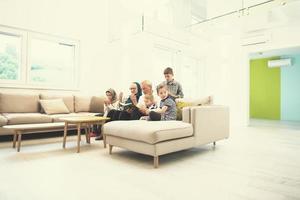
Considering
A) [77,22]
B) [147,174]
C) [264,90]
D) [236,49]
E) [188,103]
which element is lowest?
[147,174]

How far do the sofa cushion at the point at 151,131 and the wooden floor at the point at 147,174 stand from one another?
0.97 feet

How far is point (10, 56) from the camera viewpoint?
4461 millimetres

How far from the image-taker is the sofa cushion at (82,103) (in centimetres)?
483

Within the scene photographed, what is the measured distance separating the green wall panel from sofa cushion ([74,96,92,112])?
6.96 m

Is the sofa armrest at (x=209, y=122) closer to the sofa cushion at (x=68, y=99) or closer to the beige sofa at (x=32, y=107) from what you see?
the beige sofa at (x=32, y=107)

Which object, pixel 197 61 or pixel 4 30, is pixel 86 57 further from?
pixel 197 61

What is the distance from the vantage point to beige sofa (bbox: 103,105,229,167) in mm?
2324

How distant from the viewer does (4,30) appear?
13.8 feet

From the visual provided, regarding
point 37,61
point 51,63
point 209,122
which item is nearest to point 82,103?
→ point 51,63

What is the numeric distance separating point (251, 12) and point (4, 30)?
17.4 feet

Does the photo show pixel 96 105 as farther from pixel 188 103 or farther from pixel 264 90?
pixel 264 90

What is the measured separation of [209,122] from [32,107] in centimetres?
328

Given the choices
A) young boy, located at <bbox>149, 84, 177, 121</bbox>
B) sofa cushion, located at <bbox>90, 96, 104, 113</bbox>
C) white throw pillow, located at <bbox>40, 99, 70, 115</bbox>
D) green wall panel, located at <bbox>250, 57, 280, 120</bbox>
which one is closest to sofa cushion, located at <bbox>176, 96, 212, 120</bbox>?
young boy, located at <bbox>149, 84, 177, 121</bbox>

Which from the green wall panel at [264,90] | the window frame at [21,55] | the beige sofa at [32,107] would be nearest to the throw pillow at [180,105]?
the beige sofa at [32,107]
